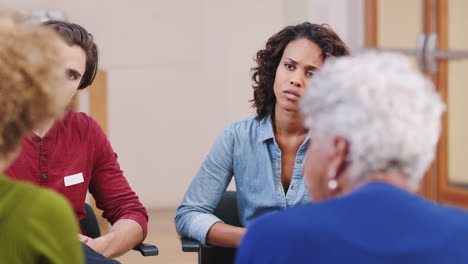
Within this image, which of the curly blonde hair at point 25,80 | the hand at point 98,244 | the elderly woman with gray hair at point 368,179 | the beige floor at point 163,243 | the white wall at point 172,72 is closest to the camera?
the elderly woman with gray hair at point 368,179

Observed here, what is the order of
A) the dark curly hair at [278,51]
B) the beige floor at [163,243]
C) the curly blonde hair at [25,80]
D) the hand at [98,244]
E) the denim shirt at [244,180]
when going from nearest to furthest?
the curly blonde hair at [25,80] < the hand at [98,244] < the denim shirt at [244,180] < the dark curly hair at [278,51] < the beige floor at [163,243]

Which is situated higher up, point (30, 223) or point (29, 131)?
point (29, 131)

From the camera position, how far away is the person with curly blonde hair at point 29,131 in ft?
4.14

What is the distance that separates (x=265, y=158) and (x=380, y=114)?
150 cm

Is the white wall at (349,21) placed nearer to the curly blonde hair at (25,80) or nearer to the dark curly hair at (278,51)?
the dark curly hair at (278,51)

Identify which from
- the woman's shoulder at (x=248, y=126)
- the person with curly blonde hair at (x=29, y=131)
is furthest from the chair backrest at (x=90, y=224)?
the person with curly blonde hair at (x=29, y=131)

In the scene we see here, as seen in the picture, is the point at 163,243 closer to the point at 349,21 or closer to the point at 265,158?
the point at 349,21

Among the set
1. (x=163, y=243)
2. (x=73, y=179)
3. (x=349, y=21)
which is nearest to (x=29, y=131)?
(x=73, y=179)

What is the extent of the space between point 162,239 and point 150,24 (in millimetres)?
2110

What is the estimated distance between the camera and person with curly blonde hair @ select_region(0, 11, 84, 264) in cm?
126

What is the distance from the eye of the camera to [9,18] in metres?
1.36

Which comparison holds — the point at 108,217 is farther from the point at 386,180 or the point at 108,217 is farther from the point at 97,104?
the point at 97,104

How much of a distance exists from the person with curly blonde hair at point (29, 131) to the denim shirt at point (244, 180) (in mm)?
1396

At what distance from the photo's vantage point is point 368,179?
1283 millimetres
